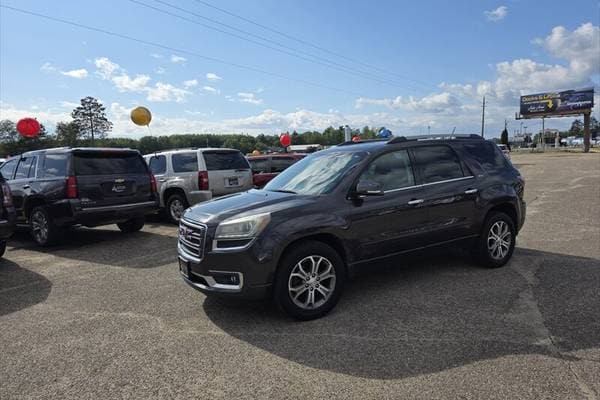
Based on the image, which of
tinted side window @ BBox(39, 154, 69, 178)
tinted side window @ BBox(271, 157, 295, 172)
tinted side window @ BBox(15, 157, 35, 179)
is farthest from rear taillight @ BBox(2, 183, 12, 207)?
tinted side window @ BBox(271, 157, 295, 172)

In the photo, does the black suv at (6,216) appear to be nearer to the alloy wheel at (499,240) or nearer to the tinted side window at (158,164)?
the tinted side window at (158,164)

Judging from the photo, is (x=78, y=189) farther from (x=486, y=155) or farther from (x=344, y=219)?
(x=486, y=155)

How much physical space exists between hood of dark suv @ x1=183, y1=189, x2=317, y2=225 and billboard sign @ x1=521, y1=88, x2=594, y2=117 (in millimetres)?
70207

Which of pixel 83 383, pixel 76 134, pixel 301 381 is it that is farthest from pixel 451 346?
pixel 76 134

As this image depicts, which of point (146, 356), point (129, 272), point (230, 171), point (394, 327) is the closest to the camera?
point (146, 356)

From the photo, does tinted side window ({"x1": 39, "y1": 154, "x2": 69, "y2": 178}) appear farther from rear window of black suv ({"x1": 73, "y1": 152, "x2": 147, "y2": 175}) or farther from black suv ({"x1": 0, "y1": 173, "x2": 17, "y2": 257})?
black suv ({"x1": 0, "y1": 173, "x2": 17, "y2": 257})

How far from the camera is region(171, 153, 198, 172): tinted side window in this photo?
10328 millimetres

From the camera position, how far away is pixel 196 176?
1016 cm

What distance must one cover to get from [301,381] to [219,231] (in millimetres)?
1615

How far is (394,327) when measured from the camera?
413 centimetres

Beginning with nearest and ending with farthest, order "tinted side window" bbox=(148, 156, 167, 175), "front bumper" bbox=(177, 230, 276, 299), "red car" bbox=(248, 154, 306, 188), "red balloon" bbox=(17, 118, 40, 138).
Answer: "front bumper" bbox=(177, 230, 276, 299) < "tinted side window" bbox=(148, 156, 167, 175) < "red car" bbox=(248, 154, 306, 188) < "red balloon" bbox=(17, 118, 40, 138)

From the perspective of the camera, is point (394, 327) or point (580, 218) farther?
point (580, 218)

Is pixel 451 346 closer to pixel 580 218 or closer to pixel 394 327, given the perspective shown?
pixel 394 327

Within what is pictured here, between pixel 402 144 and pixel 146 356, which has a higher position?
pixel 402 144
